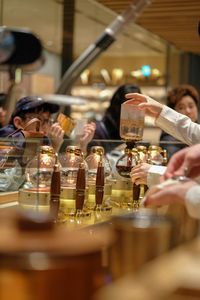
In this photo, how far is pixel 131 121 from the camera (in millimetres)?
2361

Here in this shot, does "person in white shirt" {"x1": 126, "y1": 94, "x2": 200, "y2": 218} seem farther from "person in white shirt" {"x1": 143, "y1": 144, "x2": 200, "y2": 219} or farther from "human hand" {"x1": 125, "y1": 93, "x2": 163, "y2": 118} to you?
"human hand" {"x1": 125, "y1": 93, "x2": 163, "y2": 118}

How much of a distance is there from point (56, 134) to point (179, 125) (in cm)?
71

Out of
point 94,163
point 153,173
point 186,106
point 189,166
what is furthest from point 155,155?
point 186,106

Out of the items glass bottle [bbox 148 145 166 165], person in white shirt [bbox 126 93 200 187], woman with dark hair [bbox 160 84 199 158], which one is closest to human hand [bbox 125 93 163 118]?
person in white shirt [bbox 126 93 200 187]

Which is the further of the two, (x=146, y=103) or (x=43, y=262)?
(x=146, y=103)

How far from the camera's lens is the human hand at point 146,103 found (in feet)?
7.68

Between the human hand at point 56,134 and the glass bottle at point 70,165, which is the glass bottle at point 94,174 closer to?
the glass bottle at point 70,165

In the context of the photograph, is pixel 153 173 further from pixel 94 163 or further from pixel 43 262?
pixel 43 262

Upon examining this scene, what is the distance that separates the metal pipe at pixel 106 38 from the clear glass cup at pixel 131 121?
162 cm

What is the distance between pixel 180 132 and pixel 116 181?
36 centimetres

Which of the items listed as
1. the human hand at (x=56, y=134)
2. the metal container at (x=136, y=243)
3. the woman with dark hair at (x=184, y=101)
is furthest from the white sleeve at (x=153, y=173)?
the woman with dark hair at (x=184, y=101)

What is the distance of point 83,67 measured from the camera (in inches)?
183

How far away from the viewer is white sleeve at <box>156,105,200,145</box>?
8.00 feet

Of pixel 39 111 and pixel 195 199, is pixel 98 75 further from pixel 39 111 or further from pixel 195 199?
pixel 195 199
